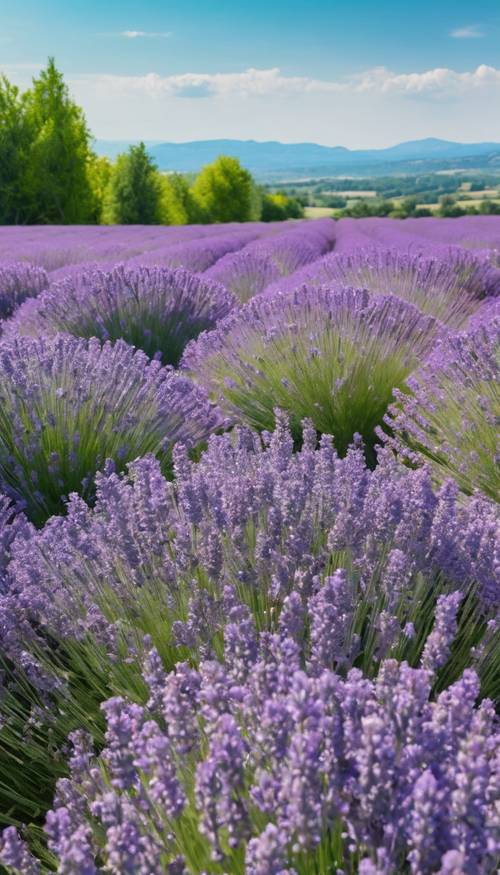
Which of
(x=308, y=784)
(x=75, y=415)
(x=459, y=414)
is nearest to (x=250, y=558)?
(x=308, y=784)

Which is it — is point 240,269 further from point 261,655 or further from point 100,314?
point 261,655

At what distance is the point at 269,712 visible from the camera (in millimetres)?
928

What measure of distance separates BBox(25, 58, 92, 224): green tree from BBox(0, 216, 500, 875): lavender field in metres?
29.0

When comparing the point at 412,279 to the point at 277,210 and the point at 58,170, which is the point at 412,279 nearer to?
the point at 58,170

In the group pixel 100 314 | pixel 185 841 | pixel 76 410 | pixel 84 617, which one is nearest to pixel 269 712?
pixel 185 841

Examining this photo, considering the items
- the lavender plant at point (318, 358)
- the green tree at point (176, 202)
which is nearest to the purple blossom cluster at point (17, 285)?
the lavender plant at point (318, 358)

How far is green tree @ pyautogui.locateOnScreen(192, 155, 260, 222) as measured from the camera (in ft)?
144

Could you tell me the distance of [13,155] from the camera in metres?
29.3

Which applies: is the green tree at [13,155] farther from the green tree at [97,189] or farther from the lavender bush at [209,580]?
the lavender bush at [209,580]

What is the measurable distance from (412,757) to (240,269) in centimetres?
642

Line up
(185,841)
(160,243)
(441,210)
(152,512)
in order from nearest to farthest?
1. (185,841)
2. (152,512)
3. (160,243)
4. (441,210)

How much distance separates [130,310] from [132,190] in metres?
32.6

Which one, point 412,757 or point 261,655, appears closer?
point 412,757

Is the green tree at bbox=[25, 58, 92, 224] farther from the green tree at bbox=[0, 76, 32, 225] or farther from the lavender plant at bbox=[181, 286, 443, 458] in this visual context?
the lavender plant at bbox=[181, 286, 443, 458]
